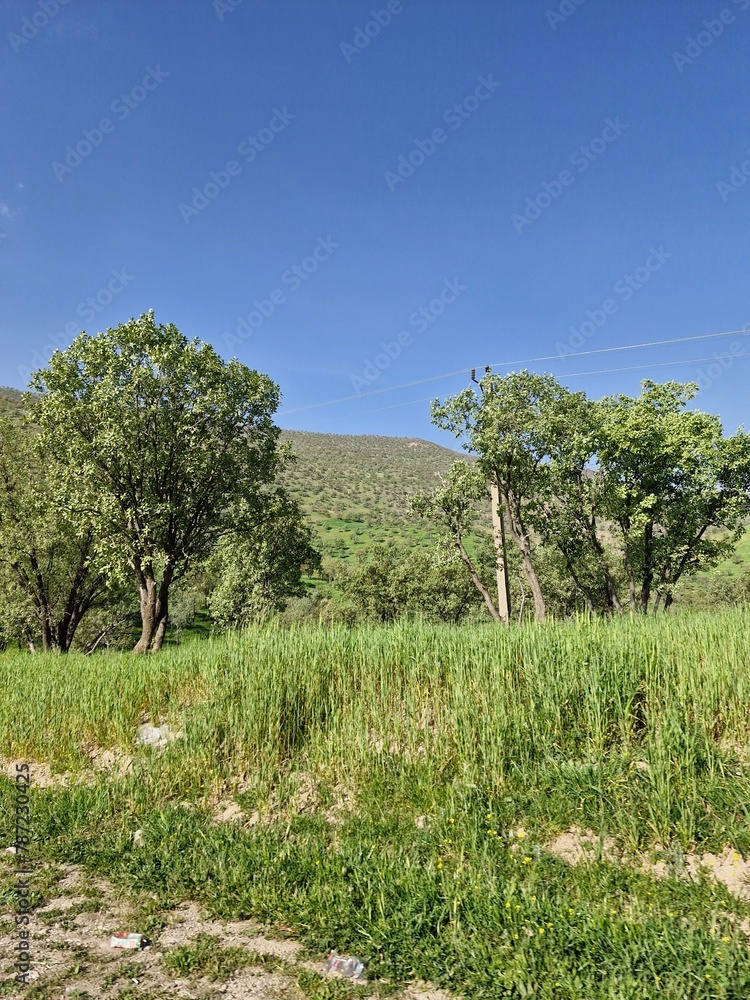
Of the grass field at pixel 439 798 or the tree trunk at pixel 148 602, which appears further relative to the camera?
the tree trunk at pixel 148 602

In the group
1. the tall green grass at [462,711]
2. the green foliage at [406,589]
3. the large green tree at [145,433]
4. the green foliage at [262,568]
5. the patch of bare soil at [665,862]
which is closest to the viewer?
the patch of bare soil at [665,862]

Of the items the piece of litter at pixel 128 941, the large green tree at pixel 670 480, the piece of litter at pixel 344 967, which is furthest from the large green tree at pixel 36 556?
the large green tree at pixel 670 480

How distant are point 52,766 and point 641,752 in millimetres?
8133

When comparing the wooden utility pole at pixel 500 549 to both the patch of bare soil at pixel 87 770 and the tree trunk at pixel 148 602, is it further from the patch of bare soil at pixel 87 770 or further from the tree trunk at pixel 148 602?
the patch of bare soil at pixel 87 770

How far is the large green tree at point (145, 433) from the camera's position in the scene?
16797 mm

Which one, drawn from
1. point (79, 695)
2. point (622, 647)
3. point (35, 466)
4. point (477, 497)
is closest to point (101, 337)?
point (35, 466)

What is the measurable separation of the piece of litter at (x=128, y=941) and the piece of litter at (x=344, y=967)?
152 centimetres

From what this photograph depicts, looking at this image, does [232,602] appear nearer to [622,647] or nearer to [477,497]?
[477,497]

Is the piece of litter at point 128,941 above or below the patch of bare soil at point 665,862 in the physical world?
below

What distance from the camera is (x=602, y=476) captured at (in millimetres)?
23688

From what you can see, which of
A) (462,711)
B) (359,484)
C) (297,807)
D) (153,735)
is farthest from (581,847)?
(359,484)

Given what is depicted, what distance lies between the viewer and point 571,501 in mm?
24438
